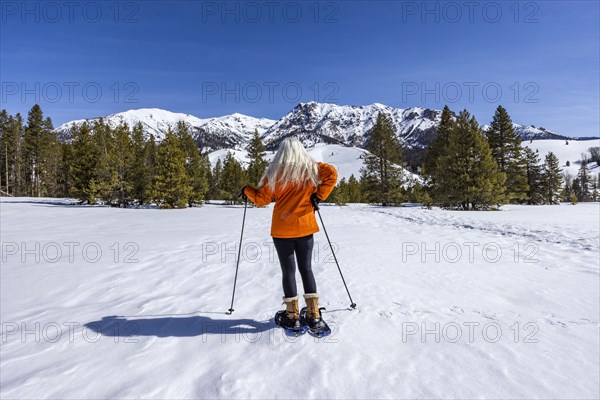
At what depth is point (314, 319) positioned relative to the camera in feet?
11.6

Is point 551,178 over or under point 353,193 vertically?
over

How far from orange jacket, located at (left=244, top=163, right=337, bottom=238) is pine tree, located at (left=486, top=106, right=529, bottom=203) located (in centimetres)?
3534

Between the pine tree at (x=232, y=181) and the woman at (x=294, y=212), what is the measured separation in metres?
35.1

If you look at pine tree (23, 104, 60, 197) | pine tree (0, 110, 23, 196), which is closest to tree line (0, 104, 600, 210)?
pine tree (23, 104, 60, 197)

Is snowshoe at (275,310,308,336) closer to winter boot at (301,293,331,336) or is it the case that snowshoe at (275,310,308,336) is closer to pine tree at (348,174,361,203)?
winter boot at (301,293,331,336)

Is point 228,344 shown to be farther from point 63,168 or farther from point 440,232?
point 63,168

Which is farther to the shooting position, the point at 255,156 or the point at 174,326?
the point at 255,156

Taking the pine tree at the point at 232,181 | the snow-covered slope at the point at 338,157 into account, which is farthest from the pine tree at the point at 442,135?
the snow-covered slope at the point at 338,157

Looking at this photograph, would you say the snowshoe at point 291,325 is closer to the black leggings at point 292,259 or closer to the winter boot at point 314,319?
the winter boot at point 314,319

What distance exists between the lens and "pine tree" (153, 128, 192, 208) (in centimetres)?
2872

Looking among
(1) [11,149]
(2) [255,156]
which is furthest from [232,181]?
(1) [11,149]

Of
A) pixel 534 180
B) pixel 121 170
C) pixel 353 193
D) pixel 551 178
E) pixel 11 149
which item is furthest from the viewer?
pixel 353 193

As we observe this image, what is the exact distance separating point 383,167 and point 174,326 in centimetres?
3167

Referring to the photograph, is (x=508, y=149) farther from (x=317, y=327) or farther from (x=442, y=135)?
(x=317, y=327)
